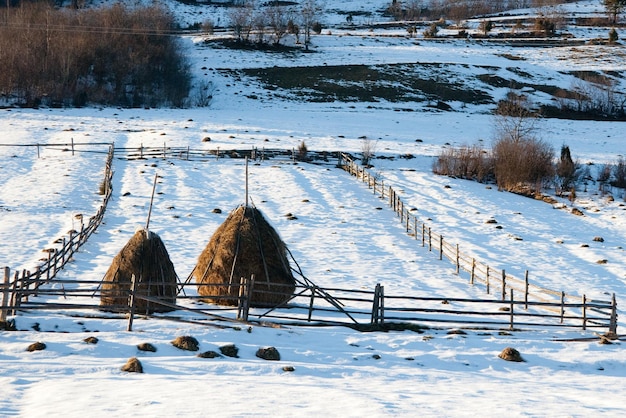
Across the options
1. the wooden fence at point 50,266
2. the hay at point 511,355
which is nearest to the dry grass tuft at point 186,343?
the wooden fence at point 50,266

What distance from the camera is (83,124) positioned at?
4834 cm

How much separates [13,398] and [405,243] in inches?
719

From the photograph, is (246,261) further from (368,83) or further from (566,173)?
(368,83)

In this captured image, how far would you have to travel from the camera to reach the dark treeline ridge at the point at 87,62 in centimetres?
5862

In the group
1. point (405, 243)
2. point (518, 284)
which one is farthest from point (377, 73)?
point (518, 284)

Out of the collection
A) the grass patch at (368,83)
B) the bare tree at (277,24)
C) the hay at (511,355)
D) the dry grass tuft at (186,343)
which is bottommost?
the hay at (511,355)

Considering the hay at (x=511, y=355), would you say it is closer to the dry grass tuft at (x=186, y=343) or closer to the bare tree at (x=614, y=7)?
the dry grass tuft at (x=186, y=343)

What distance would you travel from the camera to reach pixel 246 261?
16516mm

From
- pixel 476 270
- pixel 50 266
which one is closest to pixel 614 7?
pixel 476 270

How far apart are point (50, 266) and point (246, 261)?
16.4 feet

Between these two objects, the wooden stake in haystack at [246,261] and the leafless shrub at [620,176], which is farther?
the leafless shrub at [620,176]

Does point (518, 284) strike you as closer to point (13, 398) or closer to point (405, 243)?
point (405, 243)

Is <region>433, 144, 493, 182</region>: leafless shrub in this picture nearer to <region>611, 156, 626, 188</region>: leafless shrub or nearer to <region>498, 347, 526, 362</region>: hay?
<region>611, 156, 626, 188</region>: leafless shrub

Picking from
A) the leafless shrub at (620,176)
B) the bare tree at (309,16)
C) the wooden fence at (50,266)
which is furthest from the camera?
the bare tree at (309,16)
